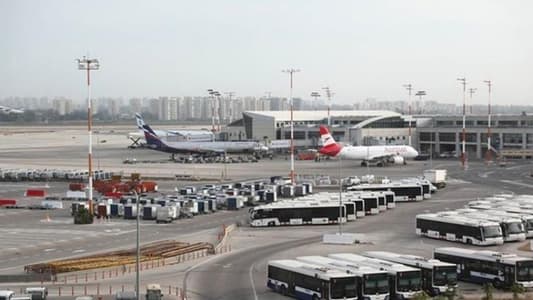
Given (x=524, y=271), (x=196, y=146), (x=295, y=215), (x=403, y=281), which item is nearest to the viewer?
(x=403, y=281)

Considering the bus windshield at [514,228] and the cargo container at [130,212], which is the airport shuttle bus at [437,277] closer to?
the bus windshield at [514,228]

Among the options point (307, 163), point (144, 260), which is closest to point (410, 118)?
point (307, 163)

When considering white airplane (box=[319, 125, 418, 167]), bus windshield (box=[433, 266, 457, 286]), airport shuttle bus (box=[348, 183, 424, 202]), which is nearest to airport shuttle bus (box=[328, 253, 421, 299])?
bus windshield (box=[433, 266, 457, 286])

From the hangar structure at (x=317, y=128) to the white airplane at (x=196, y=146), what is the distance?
8.76m

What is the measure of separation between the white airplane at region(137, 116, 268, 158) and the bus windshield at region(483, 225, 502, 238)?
272ft

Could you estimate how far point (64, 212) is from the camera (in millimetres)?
64125

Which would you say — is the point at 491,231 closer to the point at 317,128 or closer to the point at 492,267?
the point at 492,267

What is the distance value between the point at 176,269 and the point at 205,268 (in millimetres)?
1352

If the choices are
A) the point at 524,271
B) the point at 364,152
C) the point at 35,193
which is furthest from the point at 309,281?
the point at 364,152

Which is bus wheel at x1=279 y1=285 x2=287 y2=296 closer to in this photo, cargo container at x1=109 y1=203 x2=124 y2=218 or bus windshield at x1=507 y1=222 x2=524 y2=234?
bus windshield at x1=507 y1=222 x2=524 y2=234

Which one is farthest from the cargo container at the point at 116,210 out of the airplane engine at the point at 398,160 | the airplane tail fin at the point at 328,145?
the airplane engine at the point at 398,160

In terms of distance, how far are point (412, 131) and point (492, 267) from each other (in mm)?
99408

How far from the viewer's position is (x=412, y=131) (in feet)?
435

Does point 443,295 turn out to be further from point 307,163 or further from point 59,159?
point 59,159
